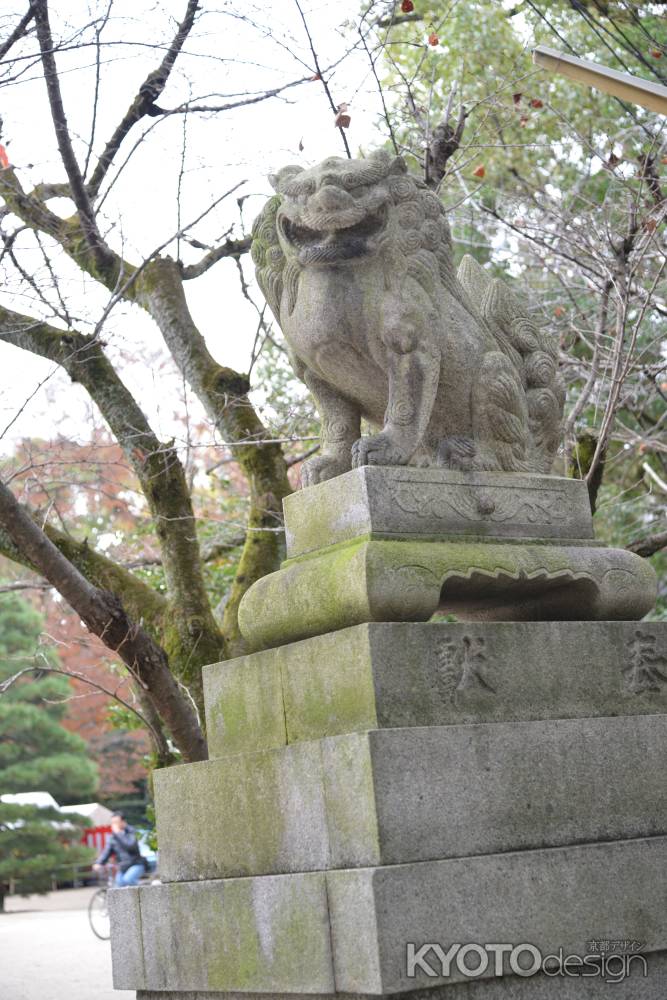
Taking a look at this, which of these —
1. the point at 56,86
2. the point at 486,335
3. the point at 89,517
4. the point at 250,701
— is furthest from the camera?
the point at 89,517

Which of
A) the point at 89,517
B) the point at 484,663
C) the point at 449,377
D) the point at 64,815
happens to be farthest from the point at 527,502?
the point at 64,815

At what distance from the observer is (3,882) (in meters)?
22.8

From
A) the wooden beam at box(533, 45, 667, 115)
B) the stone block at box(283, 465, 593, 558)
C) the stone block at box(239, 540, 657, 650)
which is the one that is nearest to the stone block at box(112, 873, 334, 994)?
the stone block at box(239, 540, 657, 650)

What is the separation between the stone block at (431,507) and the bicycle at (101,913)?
10.3 m

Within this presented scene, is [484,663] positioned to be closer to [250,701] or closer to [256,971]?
[250,701]

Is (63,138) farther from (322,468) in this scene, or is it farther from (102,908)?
(102,908)

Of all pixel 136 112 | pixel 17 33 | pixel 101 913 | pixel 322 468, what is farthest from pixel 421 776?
pixel 101 913

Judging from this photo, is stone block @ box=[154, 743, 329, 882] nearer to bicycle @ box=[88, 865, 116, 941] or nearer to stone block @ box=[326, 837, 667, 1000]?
stone block @ box=[326, 837, 667, 1000]

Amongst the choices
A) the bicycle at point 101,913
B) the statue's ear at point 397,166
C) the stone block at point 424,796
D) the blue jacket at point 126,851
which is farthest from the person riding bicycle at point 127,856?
the statue's ear at point 397,166

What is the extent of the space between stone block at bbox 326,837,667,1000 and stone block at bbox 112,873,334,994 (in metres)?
0.11

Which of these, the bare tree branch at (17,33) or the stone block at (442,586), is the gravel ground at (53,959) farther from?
the bare tree branch at (17,33)

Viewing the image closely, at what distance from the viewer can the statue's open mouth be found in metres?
4.47

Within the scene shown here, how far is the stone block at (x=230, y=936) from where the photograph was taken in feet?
12.0

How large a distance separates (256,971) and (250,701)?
3.27ft
